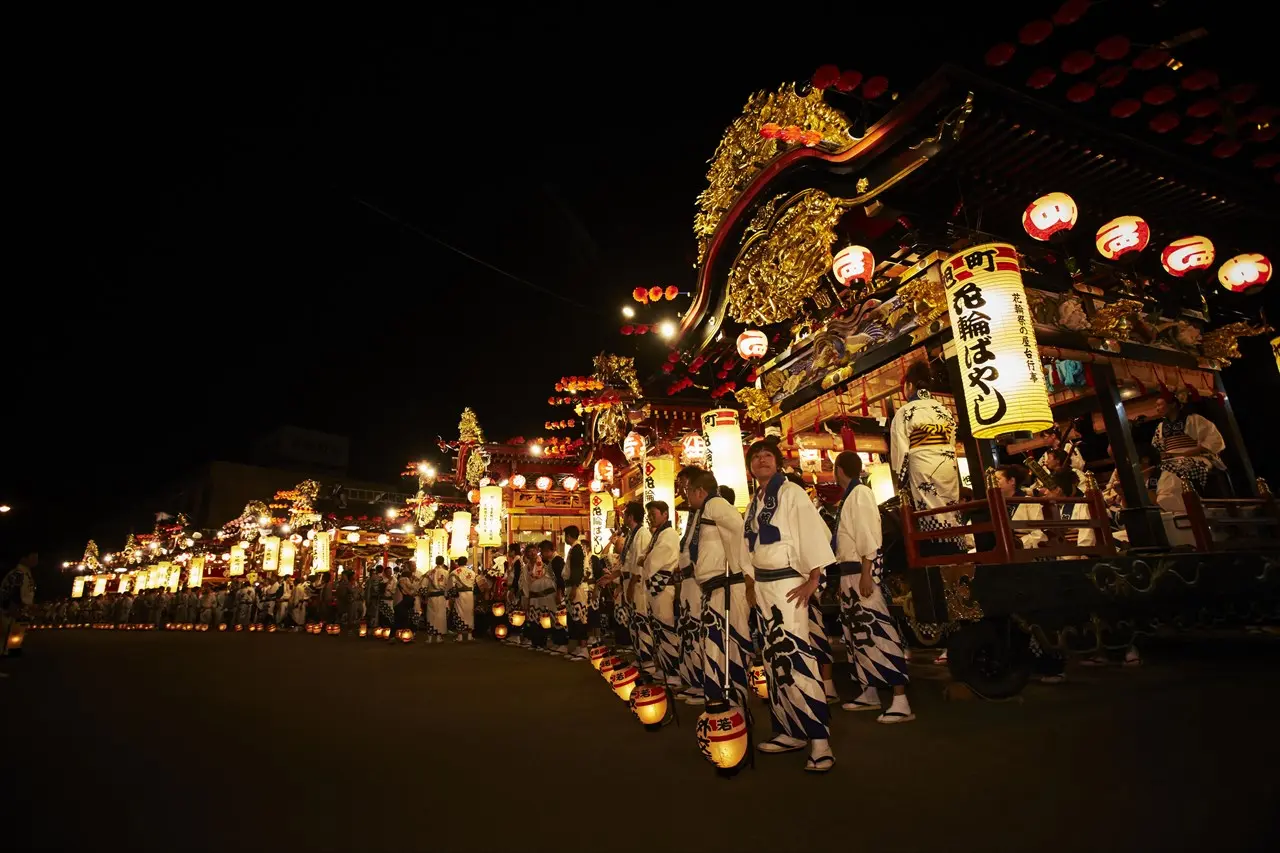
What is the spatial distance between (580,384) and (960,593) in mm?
13076

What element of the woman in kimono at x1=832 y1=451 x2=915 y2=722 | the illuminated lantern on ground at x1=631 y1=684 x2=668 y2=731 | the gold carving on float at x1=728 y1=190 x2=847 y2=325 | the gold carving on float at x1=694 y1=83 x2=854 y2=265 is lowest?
the illuminated lantern on ground at x1=631 y1=684 x2=668 y2=731

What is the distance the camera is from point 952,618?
5449 millimetres

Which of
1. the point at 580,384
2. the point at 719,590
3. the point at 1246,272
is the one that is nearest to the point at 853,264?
the point at 719,590

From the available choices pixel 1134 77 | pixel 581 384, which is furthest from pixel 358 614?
pixel 1134 77

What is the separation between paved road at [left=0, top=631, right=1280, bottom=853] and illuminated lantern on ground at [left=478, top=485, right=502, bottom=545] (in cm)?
1144

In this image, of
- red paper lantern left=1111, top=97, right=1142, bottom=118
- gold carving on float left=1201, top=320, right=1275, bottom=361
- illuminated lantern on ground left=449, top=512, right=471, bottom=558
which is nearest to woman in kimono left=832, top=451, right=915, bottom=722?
red paper lantern left=1111, top=97, right=1142, bottom=118

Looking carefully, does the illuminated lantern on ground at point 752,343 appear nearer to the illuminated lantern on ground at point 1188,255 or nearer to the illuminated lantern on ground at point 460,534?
the illuminated lantern on ground at point 1188,255

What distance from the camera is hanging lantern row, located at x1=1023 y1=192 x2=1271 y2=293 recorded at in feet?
23.8

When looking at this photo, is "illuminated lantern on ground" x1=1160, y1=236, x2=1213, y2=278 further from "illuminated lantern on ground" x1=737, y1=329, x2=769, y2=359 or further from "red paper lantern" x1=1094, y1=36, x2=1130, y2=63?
"illuminated lantern on ground" x1=737, y1=329, x2=769, y2=359

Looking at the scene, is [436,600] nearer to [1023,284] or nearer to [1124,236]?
[1023,284]

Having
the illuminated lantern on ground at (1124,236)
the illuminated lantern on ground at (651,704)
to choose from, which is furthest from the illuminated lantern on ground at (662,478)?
the illuminated lantern on ground at (651,704)

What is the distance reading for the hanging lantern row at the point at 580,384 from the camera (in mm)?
17094

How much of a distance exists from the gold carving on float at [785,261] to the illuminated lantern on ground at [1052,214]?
2.23 metres

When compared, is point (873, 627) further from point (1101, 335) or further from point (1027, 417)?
point (1101, 335)
